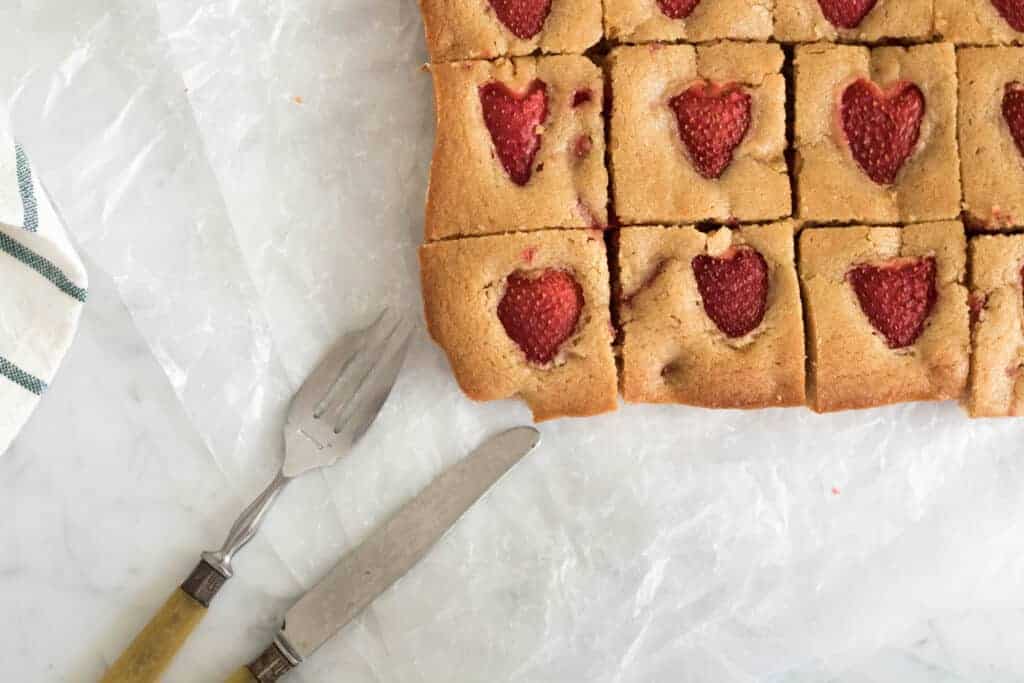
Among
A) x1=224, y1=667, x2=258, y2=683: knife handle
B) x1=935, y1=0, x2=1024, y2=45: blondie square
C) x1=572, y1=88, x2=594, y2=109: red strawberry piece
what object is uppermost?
x1=935, y1=0, x2=1024, y2=45: blondie square

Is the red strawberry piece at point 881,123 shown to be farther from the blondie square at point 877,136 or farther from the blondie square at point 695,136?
the blondie square at point 695,136

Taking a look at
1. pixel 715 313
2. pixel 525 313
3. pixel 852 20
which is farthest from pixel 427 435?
pixel 852 20

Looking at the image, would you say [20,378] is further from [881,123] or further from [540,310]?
[881,123]

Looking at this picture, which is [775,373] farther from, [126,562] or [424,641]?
[126,562]

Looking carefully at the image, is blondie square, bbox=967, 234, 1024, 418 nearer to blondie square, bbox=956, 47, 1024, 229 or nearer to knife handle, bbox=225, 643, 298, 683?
blondie square, bbox=956, 47, 1024, 229

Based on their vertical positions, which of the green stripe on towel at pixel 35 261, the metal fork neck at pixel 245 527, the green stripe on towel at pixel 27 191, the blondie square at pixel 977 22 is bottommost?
the metal fork neck at pixel 245 527

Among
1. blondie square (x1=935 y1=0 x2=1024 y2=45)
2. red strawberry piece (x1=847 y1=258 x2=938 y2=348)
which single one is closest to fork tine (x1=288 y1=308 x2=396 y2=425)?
red strawberry piece (x1=847 y1=258 x2=938 y2=348)

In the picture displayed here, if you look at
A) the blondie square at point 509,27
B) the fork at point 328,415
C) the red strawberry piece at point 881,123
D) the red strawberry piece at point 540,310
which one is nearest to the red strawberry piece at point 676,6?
the blondie square at point 509,27
